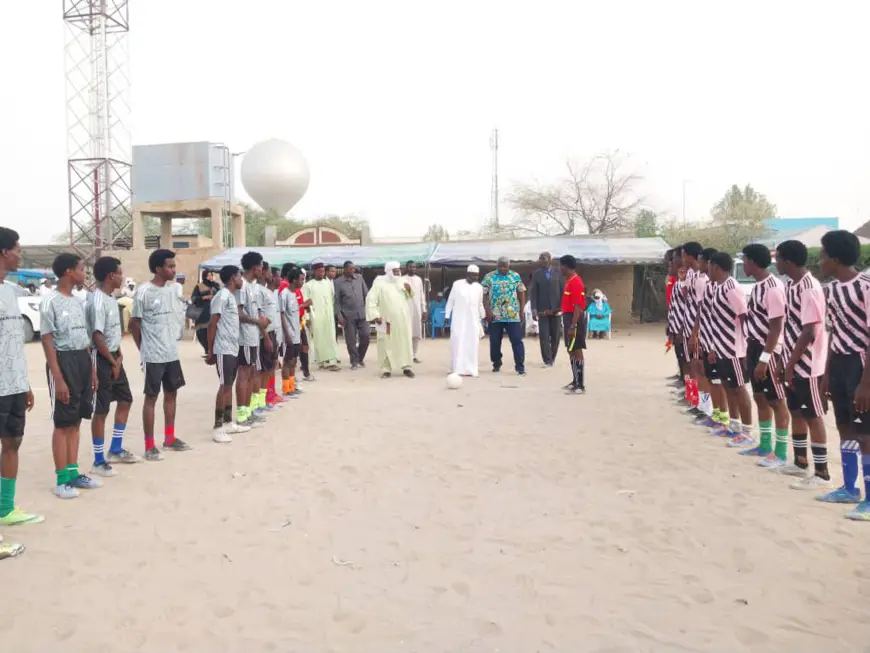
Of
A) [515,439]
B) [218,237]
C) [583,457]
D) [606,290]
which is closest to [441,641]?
[583,457]

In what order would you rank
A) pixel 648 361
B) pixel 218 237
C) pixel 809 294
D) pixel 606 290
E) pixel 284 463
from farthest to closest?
pixel 218 237 → pixel 606 290 → pixel 648 361 → pixel 284 463 → pixel 809 294

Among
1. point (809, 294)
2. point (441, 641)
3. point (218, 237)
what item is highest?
point (218, 237)

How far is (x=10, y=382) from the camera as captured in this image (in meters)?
4.44

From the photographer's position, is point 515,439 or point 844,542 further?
point 515,439

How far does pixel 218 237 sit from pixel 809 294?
906 inches

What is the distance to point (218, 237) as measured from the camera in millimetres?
25359

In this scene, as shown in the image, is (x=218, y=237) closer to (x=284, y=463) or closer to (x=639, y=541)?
(x=284, y=463)

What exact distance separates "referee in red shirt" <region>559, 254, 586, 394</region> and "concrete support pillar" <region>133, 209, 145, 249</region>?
20.6 meters

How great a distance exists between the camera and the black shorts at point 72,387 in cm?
512

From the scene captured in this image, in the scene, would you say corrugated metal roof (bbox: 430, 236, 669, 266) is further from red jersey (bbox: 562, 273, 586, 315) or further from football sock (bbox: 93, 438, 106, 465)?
football sock (bbox: 93, 438, 106, 465)

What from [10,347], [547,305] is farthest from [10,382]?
[547,305]

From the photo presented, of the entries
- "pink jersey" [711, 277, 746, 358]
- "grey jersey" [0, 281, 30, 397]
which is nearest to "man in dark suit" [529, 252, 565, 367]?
"pink jersey" [711, 277, 746, 358]

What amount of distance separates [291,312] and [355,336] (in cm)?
372

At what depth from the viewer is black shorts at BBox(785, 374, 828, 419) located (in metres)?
5.04
